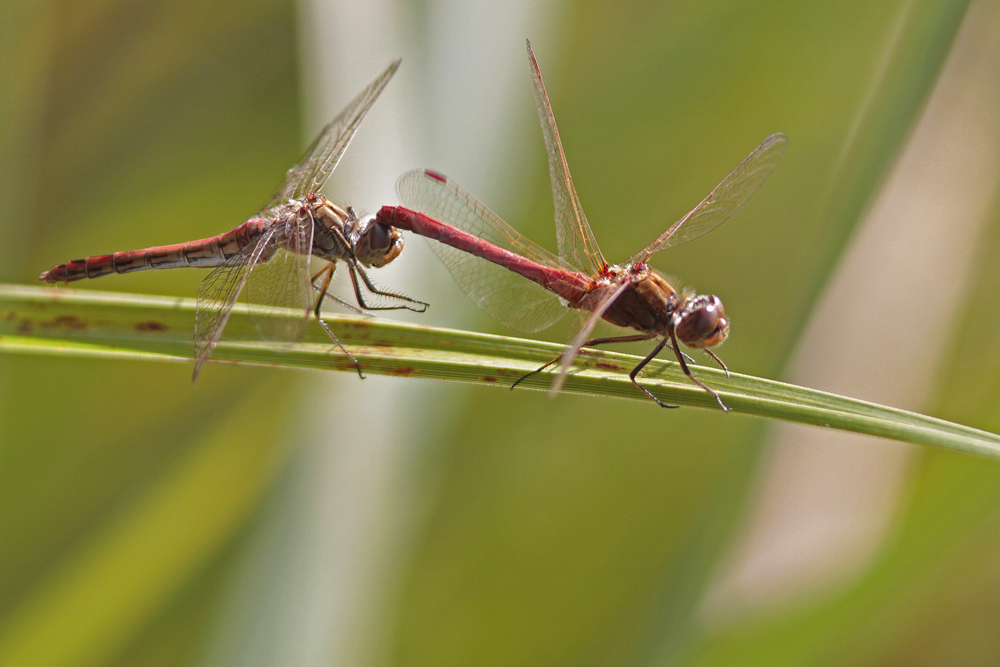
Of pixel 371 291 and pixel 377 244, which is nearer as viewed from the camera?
pixel 377 244

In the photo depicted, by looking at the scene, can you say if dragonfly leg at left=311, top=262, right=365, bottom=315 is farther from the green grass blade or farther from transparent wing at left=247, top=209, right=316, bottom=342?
the green grass blade

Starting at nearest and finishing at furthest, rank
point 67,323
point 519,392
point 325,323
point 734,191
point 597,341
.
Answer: point 67,323
point 325,323
point 597,341
point 734,191
point 519,392

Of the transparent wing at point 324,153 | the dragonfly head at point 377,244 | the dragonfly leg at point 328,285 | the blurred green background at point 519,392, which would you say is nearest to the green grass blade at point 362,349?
the blurred green background at point 519,392

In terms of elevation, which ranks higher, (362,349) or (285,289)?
(285,289)

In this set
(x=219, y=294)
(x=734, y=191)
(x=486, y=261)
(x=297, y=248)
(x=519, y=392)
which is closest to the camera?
(x=219, y=294)

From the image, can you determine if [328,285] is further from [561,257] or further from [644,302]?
[644,302]

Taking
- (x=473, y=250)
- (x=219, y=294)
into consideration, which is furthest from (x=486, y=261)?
(x=219, y=294)
